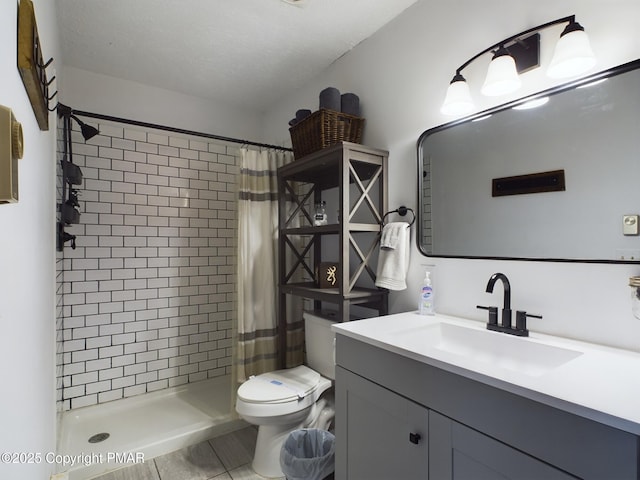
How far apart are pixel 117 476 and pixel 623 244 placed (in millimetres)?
2556

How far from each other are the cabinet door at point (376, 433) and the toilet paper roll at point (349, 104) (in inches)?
57.3

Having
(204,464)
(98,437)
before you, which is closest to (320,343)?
(204,464)

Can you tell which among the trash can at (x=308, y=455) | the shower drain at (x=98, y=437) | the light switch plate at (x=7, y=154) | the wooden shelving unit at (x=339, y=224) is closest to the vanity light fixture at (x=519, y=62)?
the wooden shelving unit at (x=339, y=224)

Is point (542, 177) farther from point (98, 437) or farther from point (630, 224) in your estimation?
point (98, 437)

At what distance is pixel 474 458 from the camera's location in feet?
2.98

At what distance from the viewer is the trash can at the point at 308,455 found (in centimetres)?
153

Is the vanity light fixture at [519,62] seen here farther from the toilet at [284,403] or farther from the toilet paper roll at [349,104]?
the toilet at [284,403]

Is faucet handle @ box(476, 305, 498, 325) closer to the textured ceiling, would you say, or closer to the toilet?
the toilet

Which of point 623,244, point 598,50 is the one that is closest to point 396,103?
point 598,50

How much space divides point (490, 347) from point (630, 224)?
0.62 meters

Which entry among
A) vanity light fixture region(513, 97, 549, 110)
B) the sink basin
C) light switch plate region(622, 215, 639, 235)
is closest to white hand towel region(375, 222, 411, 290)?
the sink basin

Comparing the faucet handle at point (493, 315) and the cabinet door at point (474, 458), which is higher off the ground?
the faucet handle at point (493, 315)

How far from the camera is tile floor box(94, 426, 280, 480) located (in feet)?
5.87

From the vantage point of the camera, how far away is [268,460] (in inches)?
70.7
